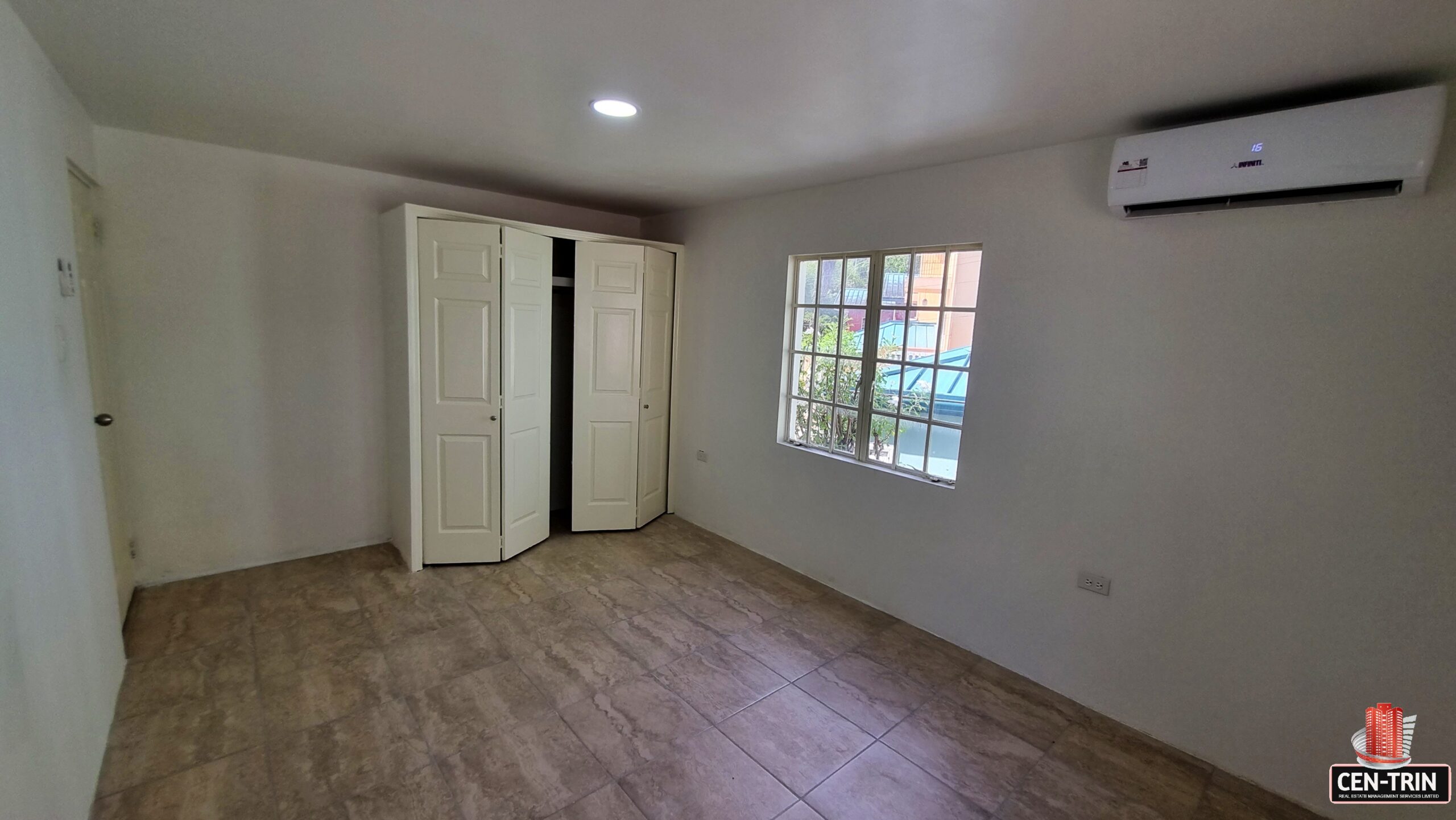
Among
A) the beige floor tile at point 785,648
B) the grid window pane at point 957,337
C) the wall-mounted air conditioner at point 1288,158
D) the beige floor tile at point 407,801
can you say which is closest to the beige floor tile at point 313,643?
the beige floor tile at point 407,801

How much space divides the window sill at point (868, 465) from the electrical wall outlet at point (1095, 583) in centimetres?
64

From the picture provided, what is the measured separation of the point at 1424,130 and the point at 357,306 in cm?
455

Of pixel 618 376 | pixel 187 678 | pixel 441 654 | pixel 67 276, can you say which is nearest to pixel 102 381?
pixel 67 276

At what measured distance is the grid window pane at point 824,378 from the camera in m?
3.40

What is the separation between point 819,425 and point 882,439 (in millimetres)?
459

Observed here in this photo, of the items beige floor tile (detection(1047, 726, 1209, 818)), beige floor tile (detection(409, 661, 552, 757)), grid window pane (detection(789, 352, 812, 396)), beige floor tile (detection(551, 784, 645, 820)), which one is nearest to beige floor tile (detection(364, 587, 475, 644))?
beige floor tile (detection(409, 661, 552, 757))

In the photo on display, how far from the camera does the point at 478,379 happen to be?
3326 mm

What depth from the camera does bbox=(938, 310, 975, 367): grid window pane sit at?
2.75 meters

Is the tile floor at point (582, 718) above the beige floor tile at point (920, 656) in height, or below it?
below

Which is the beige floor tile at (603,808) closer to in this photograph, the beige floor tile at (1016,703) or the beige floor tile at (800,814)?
the beige floor tile at (800,814)

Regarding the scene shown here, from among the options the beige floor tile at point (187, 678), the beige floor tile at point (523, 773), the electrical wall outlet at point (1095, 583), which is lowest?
the beige floor tile at point (523, 773)

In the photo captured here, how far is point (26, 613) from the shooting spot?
1.37 metres

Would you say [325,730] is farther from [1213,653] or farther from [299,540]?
[1213,653]

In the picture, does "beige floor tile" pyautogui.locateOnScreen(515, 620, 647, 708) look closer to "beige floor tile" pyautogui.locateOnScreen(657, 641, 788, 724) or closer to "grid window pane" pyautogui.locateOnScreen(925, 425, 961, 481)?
"beige floor tile" pyautogui.locateOnScreen(657, 641, 788, 724)
